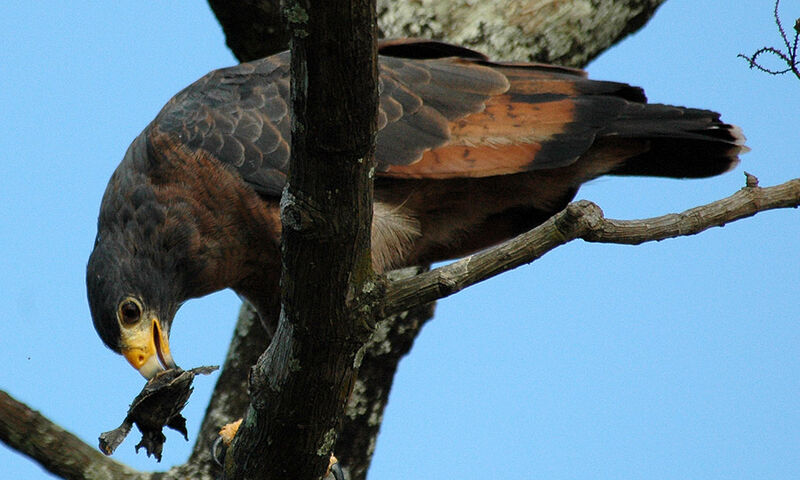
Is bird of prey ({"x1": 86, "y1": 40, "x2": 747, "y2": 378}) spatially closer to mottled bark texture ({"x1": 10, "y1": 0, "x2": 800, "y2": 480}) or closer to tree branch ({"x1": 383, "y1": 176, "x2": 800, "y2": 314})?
mottled bark texture ({"x1": 10, "y1": 0, "x2": 800, "y2": 480})

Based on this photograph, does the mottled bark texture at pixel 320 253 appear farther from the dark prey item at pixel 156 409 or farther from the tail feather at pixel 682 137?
the tail feather at pixel 682 137

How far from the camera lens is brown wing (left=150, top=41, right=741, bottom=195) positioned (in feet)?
12.9

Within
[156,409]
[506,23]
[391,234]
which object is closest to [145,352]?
[156,409]

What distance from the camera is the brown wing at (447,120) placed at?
393 centimetres

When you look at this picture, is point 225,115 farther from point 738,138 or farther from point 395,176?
point 738,138

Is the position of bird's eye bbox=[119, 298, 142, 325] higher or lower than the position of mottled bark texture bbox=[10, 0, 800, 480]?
lower

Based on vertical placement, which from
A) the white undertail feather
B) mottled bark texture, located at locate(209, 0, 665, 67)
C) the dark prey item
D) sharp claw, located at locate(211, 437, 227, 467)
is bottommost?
the dark prey item

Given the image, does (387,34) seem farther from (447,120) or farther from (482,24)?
(447,120)

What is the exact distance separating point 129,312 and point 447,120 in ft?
5.21


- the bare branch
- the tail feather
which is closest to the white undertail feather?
the tail feather

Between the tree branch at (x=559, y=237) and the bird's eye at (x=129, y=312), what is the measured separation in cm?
149

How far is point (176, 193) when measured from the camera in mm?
3932

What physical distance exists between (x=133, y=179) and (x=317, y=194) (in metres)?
1.81

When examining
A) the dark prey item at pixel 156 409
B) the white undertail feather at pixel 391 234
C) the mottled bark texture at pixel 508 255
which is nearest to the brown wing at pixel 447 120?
the white undertail feather at pixel 391 234
